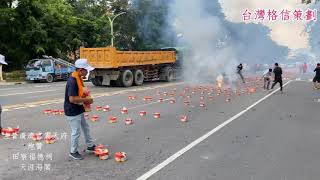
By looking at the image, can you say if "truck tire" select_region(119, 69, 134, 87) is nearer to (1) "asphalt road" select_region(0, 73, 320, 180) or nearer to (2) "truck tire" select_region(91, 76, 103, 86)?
(2) "truck tire" select_region(91, 76, 103, 86)

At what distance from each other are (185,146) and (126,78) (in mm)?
19197

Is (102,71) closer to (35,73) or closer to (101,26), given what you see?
(35,73)

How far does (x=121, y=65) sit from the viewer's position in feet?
89.5

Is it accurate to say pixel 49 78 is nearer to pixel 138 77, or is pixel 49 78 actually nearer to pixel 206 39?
pixel 138 77

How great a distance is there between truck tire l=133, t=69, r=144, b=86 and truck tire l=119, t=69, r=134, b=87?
19.7 inches

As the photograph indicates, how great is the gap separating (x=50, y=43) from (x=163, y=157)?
36442 mm

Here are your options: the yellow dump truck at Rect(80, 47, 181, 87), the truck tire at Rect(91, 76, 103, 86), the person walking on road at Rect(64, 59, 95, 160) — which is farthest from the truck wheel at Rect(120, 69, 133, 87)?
the person walking on road at Rect(64, 59, 95, 160)

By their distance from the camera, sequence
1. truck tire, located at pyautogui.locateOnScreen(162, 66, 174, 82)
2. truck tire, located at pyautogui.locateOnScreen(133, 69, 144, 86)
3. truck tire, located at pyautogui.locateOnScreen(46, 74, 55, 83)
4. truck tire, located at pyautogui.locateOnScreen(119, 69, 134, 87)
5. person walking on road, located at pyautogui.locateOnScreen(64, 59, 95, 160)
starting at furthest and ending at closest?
1. truck tire, located at pyautogui.locateOnScreen(46, 74, 55, 83)
2. truck tire, located at pyautogui.locateOnScreen(162, 66, 174, 82)
3. truck tire, located at pyautogui.locateOnScreen(133, 69, 144, 86)
4. truck tire, located at pyautogui.locateOnScreen(119, 69, 134, 87)
5. person walking on road, located at pyautogui.locateOnScreen(64, 59, 95, 160)

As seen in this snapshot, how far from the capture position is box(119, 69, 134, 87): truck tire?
27516 mm

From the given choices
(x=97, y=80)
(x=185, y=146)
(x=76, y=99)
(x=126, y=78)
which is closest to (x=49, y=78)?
(x=97, y=80)

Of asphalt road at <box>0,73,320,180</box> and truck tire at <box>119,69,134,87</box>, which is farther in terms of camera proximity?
truck tire at <box>119,69,134,87</box>

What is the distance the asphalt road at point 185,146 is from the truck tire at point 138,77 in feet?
44.4

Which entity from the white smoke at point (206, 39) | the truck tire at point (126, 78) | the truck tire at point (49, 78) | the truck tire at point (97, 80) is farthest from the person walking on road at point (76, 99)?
the truck tire at point (49, 78)

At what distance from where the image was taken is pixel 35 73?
35.4m
